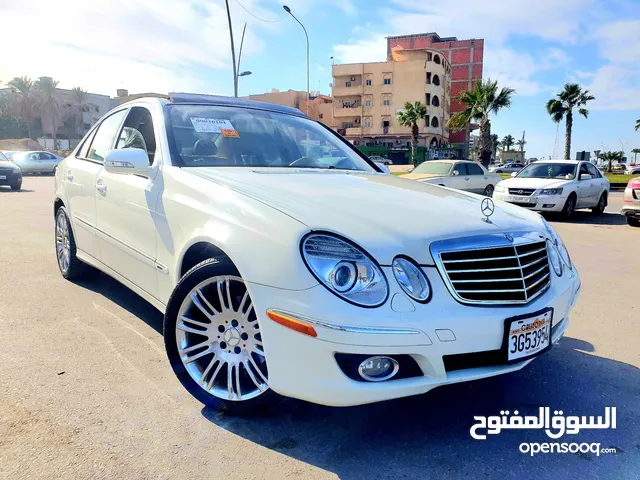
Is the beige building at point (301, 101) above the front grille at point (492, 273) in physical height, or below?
above

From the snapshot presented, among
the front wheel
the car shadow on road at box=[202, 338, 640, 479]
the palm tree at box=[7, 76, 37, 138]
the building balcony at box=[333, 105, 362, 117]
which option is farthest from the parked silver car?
the building balcony at box=[333, 105, 362, 117]

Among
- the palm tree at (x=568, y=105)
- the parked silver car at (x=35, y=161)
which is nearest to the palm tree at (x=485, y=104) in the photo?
the palm tree at (x=568, y=105)

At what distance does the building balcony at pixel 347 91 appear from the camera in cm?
6731

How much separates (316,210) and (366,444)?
109cm

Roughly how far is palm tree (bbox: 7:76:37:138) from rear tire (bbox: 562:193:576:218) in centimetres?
6168

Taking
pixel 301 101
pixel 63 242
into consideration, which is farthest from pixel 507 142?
pixel 63 242

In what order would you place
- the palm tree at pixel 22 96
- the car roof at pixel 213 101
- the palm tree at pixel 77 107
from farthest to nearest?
the palm tree at pixel 77 107
the palm tree at pixel 22 96
the car roof at pixel 213 101

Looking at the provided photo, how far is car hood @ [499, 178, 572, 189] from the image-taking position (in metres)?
11.9

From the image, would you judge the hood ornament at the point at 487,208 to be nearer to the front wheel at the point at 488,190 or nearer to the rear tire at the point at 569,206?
the rear tire at the point at 569,206

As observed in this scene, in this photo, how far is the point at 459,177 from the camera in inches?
592

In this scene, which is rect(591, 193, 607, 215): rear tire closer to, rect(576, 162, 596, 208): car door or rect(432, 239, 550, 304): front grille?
rect(576, 162, 596, 208): car door

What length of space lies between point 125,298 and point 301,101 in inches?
2897

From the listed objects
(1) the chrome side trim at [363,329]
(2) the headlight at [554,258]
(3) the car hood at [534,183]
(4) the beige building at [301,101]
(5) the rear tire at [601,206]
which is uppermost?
(4) the beige building at [301,101]
